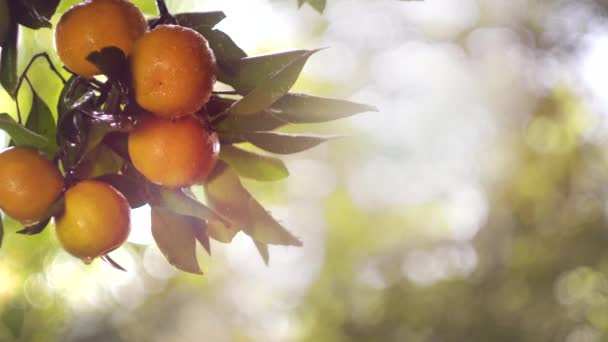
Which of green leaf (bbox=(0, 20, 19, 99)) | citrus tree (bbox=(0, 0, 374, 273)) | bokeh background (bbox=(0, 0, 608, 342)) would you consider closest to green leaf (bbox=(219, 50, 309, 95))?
citrus tree (bbox=(0, 0, 374, 273))

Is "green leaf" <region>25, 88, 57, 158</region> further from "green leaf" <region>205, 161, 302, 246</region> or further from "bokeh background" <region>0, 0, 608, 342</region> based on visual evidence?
"bokeh background" <region>0, 0, 608, 342</region>

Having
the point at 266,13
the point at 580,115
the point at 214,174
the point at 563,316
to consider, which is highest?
the point at 214,174

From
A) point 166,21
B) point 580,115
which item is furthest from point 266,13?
point 580,115

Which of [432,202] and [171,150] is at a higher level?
[171,150]

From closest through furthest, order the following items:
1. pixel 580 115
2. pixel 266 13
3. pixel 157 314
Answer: pixel 266 13
pixel 580 115
pixel 157 314

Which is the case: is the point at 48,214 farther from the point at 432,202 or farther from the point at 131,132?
the point at 432,202

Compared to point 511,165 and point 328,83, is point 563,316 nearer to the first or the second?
point 511,165

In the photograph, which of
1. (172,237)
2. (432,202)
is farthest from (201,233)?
(432,202)

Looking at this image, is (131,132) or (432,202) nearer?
(131,132)
